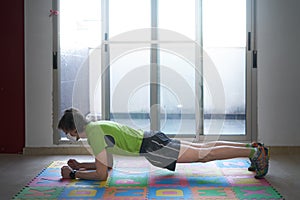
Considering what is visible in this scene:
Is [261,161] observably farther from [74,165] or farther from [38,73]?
[38,73]

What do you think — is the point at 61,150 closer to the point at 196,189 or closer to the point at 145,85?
the point at 145,85

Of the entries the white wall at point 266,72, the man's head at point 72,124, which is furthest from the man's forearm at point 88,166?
the white wall at point 266,72

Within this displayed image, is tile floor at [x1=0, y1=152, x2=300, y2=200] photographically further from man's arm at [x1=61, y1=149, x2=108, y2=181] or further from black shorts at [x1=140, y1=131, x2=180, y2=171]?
black shorts at [x1=140, y1=131, x2=180, y2=171]

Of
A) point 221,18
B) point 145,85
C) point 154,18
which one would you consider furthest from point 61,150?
point 221,18

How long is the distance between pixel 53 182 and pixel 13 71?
5.35 feet

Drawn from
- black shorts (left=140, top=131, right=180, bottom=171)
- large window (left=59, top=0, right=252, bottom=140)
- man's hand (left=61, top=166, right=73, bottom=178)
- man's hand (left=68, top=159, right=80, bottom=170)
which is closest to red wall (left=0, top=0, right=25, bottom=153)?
large window (left=59, top=0, right=252, bottom=140)

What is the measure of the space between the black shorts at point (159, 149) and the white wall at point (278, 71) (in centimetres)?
150

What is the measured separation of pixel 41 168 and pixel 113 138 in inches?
35.6

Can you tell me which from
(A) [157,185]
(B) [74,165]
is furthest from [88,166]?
(A) [157,185]

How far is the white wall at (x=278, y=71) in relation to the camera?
4.29 m

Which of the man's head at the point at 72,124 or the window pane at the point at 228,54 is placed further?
the window pane at the point at 228,54

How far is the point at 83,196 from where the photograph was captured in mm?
2738

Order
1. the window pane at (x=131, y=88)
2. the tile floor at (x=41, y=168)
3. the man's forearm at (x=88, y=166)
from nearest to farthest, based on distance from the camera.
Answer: the tile floor at (x=41, y=168)
the man's forearm at (x=88, y=166)
the window pane at (x=131, y=88)

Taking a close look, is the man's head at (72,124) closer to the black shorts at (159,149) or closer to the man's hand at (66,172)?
the man's hand at (66,172)
